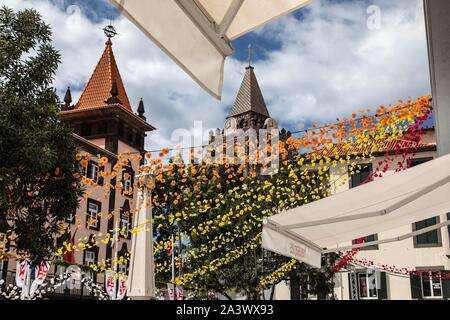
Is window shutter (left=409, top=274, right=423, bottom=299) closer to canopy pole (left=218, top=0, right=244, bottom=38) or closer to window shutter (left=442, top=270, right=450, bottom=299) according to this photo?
window shutter (left=442, top=270, right=450, bottom=299)

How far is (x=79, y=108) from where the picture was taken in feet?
119

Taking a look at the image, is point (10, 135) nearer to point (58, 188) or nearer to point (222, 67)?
point (58, 188)

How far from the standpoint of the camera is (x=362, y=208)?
4.25 metres

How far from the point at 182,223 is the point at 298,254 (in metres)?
21.2

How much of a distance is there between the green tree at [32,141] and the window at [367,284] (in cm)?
1729

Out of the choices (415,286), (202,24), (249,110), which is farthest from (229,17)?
(249,110)

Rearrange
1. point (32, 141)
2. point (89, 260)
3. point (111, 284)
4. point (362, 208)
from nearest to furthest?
point (362, 208)
point (32, 141)
point (111, 284)
point (89, 260)

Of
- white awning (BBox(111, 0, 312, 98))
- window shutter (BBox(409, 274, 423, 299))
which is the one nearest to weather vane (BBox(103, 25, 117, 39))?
window shutter (BBox(409, 274, 423, 299))

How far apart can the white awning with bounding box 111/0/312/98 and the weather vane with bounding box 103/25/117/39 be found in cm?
3313

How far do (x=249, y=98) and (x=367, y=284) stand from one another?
112 ft

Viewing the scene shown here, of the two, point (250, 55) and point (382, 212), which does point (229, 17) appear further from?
point (250, 55)

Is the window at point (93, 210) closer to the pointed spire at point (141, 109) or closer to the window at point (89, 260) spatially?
the window at point (89, 260)

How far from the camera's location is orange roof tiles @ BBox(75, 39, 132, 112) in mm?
35906

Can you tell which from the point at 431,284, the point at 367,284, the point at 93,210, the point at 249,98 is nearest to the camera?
the point at 431,284
